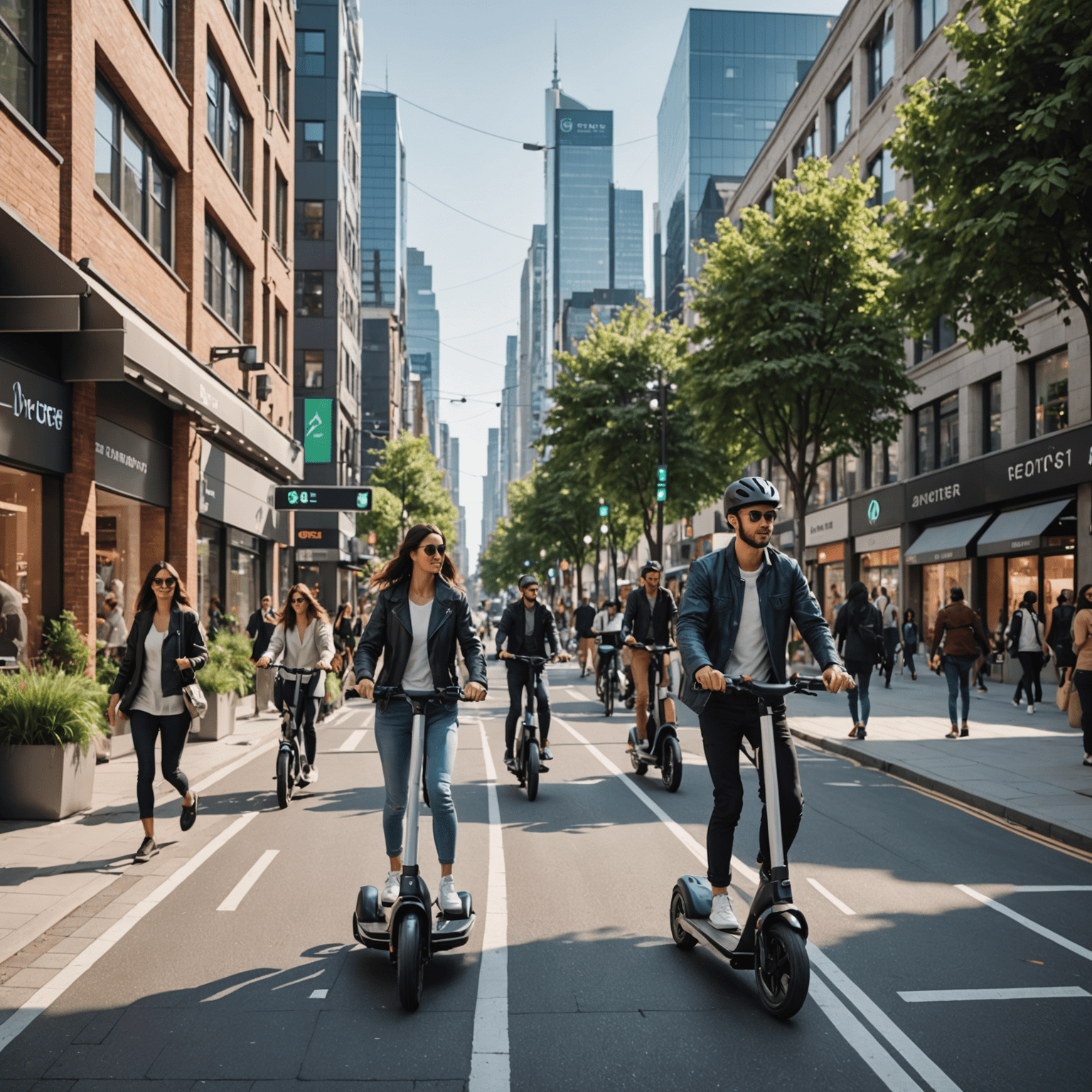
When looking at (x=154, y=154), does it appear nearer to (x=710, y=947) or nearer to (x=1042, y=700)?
(x=710, y=947)

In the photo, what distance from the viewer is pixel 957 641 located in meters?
13.3

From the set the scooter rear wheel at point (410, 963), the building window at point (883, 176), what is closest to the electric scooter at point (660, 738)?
the scooter rear wheel at point (410, 963)

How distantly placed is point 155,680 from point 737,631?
4.46m

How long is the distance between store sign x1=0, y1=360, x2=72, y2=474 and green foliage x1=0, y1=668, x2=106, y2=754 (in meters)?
3.46

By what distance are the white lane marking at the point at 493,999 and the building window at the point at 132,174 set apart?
38.0 feet

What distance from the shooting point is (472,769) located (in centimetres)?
1153

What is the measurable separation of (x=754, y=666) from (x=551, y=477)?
46722 millimetres

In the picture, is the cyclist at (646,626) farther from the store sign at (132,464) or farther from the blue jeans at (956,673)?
the store sign at (132,464)

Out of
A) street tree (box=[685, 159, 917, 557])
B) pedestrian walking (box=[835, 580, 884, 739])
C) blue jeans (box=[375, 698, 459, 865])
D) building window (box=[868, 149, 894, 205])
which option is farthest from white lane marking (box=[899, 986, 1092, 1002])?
building window (box=[868, 149, 894, 205])

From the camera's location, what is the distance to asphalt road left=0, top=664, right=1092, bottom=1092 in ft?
12.7

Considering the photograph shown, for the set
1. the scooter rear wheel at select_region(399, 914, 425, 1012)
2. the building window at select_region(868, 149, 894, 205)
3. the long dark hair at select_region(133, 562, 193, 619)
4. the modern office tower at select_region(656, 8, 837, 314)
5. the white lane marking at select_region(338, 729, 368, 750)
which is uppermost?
the modern office tower at select_region(656, 8, 837, 314)

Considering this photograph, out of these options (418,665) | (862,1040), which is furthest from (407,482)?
(862,1040)

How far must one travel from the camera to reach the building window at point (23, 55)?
37.4 ft

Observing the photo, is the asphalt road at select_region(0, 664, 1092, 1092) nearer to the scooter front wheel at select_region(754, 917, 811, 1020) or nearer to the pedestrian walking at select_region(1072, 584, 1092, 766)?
the scooter front wheel at select_region(754, 917, 811, 1020)
